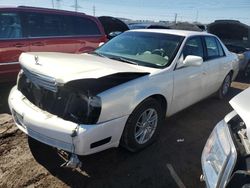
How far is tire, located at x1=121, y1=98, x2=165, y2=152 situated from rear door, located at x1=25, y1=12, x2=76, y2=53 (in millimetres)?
3398

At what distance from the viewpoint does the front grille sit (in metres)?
2.96

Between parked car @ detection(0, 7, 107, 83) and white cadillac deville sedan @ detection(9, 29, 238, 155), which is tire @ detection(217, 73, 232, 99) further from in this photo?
parked car @ detection(0, 7, 107, 83)

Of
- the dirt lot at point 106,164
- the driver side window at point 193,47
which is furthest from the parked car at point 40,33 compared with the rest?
the driver side window at point 193,47

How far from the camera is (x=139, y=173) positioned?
11.0 feet

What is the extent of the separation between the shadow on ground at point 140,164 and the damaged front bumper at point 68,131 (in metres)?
0.38

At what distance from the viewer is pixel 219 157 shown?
7.02ft

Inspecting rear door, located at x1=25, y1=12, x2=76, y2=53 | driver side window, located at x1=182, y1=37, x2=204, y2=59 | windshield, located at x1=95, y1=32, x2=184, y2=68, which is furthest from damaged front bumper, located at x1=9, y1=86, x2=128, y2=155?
rear door, located at x1=25, y1=12, x2=76, y2=53

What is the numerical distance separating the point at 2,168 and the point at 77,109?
1.23 metres

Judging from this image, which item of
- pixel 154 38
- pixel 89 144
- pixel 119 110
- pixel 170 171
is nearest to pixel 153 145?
pixel 170 171

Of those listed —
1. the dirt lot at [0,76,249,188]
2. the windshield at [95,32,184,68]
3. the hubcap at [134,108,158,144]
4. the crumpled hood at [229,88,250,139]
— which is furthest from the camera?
the windshield at [95,32,184,68]

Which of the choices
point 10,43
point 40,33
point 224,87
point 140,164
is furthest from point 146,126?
point 40,33

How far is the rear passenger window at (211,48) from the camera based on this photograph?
533 centimetres

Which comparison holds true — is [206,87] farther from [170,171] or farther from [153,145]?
[170,171]

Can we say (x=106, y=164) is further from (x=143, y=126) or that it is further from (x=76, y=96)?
(x=76, y=96)
